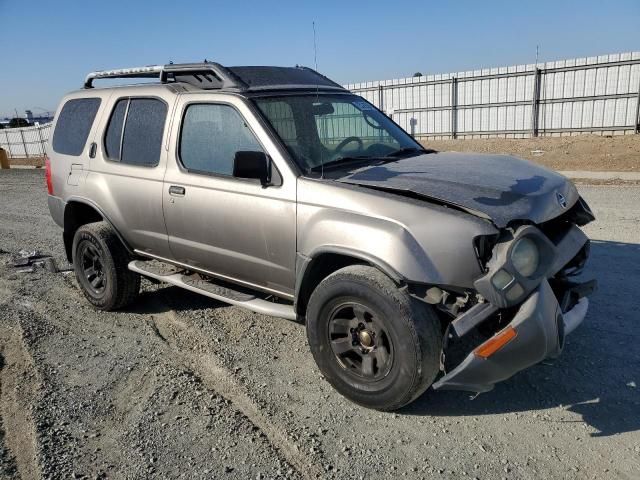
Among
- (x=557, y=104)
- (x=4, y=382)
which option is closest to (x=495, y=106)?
(x=557, y=104)

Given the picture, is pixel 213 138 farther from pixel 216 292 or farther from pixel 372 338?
pixel 372 338

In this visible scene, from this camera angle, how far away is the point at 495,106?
72.7 feet

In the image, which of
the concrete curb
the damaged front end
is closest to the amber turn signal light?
the damaged front end

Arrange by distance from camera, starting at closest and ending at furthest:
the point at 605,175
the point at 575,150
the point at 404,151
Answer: the point at 404,151, the point at 605,175, the point at 575,150

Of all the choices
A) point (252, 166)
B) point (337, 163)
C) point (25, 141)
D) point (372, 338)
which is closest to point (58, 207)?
point (252, 166)

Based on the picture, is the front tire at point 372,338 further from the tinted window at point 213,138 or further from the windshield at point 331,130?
the tinted window at point 213,138

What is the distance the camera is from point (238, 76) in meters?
4.35

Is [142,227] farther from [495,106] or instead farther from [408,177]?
[495,106]

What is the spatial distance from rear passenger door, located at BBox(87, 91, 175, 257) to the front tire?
1.89m

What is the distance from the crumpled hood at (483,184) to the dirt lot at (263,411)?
1203mm

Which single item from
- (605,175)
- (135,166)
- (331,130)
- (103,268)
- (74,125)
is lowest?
(605,175)

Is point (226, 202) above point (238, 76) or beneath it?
beneath

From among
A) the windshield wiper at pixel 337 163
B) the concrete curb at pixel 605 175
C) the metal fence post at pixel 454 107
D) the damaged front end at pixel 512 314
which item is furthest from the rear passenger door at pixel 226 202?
the metal fence post at pixel 454 107

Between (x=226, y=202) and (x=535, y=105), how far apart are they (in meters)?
20.0
